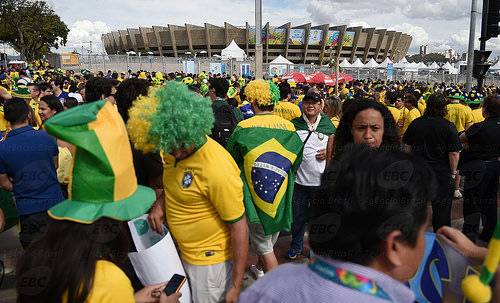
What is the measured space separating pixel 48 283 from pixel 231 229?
1050mm

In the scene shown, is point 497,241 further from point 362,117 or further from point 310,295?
point 362,117

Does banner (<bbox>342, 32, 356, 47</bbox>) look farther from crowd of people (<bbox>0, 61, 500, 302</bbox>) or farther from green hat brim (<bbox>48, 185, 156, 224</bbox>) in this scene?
green hat brim (<bbox>48, 185, 156, 224</bbox>)

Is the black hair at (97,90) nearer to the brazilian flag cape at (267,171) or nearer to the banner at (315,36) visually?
the brazilian flag cape at (267,171)

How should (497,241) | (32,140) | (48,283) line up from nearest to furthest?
1. (497,241)
2. (48,283)
3. (32,140)

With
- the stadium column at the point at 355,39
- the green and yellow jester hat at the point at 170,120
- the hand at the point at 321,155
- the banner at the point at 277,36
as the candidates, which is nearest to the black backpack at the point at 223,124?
the hand at the point at 321,155

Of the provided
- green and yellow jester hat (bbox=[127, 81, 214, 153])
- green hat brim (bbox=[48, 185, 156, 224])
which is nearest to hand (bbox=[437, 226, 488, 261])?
green hat brim (bbox=[48, 185, 156, 224])

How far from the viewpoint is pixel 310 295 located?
1.05 metres

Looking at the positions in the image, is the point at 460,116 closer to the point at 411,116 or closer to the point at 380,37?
the point at 411,116

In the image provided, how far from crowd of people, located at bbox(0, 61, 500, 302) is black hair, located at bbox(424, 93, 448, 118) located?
0.02m

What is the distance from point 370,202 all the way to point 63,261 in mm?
1075

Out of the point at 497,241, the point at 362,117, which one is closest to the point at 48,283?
the point at 497,241

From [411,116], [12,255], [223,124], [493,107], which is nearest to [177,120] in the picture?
[223,124]

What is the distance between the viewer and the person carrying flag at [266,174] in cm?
322

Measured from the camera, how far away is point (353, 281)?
1021 mm
